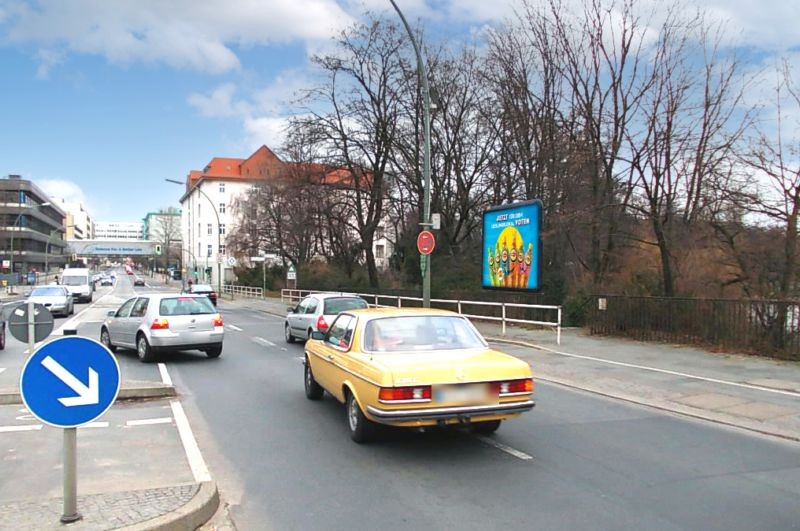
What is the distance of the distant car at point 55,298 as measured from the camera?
28.0 m

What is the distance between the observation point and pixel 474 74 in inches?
1194

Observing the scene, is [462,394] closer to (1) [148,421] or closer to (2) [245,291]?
(1) [148,421]

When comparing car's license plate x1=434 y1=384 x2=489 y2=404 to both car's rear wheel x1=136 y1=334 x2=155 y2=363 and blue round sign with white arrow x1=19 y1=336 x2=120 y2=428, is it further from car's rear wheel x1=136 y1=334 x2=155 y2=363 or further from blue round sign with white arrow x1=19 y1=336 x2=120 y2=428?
car's rear wheel x1=136 y1=334 x2=155 y2=363

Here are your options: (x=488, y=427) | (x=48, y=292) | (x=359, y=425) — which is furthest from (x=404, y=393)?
(x=48, y=292)

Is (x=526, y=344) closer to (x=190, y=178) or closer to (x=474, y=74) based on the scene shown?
(x=474, y=74)

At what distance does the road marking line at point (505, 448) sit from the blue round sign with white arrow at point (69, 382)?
3.81m

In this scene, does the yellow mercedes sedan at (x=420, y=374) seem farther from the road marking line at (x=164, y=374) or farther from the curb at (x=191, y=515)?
the road marking line at (x=164, y=374)

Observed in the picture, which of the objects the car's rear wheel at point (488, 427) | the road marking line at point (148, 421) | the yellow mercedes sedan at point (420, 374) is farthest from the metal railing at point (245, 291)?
the car's rear wheel at point (488, 427)

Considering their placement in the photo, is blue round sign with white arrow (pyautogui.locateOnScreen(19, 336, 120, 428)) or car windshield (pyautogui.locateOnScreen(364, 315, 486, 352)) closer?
blue round sign with white arrow (pyautogui.locateOnScreen(19, 336, 120, 428))

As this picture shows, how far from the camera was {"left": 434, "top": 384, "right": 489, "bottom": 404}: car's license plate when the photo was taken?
5.96 metres

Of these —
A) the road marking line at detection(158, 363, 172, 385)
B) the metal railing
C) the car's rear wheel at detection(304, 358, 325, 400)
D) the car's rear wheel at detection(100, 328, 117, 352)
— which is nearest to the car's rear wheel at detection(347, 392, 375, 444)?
the car's rear wheel at detection(304, 358, 325, 400)

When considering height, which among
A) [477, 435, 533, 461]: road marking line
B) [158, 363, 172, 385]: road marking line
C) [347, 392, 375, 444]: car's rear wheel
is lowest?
[158, 363, 172, 385]: road marking line

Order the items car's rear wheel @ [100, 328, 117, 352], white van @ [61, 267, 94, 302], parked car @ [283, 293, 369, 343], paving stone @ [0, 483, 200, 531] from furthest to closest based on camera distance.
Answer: white van @ [61, 267, 94, 302] < parked car @ [283, 293, 369, 343] < car's rear wheel @ [100, 328, 117, 352] < paving stone @ [0, 483, 200, 531]

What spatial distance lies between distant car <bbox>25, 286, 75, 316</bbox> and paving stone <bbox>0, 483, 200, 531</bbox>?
1027 inches
